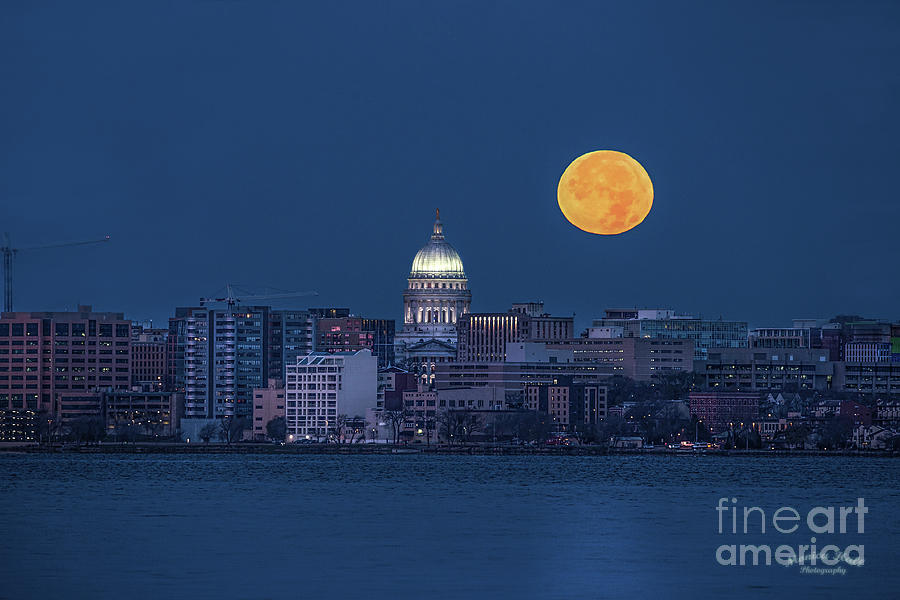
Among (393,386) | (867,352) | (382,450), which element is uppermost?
(867,352)

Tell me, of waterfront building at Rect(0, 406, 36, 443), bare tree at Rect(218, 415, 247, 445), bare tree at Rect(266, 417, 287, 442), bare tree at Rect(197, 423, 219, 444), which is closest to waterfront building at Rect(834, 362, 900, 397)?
bare tree at Rect(266, 417, 287, 442)

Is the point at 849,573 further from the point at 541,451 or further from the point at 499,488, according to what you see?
the point at 541,451

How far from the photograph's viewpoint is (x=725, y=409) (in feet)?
460

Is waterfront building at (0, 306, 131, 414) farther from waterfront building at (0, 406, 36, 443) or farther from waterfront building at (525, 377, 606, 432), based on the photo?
waterfront building at (525, 377, 606, 432)

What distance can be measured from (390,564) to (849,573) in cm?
1045

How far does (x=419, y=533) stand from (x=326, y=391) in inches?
3608

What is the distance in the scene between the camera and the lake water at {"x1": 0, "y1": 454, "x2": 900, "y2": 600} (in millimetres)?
45125

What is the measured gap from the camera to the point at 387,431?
14325 cm

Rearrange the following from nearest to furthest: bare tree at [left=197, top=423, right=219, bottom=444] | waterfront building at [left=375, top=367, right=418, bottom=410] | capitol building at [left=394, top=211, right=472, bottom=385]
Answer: bare tree at [left=197, top=423, right=219, bottom=444], waterfront building at [left=375, top=367, right=418, bottom=410], capitol building at [left=394, top=211, right=472, bottom=385]

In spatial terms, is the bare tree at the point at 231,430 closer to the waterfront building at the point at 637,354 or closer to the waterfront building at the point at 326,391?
the waterfront building at the point at 326,391

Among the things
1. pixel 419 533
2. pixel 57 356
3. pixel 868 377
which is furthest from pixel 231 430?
pixel 419 533

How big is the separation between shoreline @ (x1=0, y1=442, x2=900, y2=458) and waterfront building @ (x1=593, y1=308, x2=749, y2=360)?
200 feet

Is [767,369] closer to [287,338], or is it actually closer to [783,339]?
[783,339]

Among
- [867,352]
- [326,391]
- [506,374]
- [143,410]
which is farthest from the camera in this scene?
[867,352]
